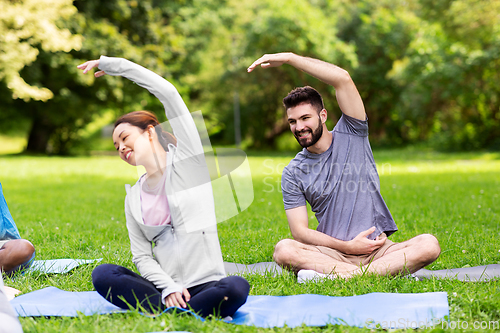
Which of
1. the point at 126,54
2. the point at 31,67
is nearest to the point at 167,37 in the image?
the point at 126,54

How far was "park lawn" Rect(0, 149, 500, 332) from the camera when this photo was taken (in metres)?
2.56

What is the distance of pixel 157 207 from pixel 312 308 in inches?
44.1

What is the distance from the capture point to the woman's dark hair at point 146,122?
259 centimetres

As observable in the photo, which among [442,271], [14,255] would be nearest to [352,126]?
[442,271]

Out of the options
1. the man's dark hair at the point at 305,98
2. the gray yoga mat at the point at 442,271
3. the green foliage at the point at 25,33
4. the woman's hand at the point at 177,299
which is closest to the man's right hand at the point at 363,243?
the gray yoga mat at the point at 442,271

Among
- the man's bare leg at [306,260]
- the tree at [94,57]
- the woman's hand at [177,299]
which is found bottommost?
the man's bare leg at [306,260]

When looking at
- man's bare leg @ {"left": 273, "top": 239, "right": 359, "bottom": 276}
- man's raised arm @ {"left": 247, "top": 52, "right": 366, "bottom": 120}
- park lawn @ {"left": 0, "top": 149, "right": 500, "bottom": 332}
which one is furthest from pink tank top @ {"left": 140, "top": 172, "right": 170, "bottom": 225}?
man's bare leg @ {"left": 273, "top": 239, "right": 359, "bottom": 276}

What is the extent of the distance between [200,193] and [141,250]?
0.49 m

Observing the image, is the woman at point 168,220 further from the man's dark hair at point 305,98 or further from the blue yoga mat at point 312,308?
the man's dark hair at point 305,98

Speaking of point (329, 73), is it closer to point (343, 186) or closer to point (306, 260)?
point (343, 186)

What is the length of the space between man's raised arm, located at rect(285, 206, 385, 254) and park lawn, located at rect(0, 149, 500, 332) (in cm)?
27

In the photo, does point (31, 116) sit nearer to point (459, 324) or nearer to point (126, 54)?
A: point (126, 54)

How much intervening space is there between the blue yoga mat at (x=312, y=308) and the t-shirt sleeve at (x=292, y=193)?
815mm

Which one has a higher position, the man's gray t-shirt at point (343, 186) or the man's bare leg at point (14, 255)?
the man's gray t-shirt at point (343, 186)
